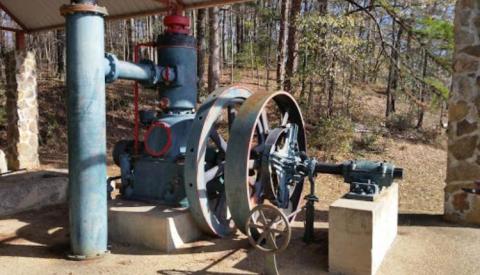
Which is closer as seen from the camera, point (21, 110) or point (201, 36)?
point (21, 110)

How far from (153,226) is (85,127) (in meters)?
1.29

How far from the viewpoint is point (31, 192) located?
6766mm

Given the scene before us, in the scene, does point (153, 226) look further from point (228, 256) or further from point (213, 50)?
point (213, 50)

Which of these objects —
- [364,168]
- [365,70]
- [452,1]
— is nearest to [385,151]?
[365,70]

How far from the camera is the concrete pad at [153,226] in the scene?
16.3 ft

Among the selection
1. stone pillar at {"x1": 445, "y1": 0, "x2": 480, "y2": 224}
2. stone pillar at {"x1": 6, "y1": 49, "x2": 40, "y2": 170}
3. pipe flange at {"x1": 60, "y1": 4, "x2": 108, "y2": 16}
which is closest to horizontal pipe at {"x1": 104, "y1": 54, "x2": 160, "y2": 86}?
pipe flange at {"x1": 60, "y1": 4, "x2": 108, "y2": 16}

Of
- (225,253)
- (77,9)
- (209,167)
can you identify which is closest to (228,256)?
(225,253)

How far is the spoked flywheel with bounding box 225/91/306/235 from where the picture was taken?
182 inches

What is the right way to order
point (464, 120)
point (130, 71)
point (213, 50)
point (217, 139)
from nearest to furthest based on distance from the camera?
point (130, 71), point (217, 139), point (464, 120), point (213, 50)

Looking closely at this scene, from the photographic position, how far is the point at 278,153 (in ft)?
16.8

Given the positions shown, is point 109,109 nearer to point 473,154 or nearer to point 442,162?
point 442,162

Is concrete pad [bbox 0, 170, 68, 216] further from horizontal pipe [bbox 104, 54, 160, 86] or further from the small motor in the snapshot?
the small motor

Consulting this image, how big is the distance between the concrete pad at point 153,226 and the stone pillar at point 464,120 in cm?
341

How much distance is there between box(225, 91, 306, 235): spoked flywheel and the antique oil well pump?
0.04ft
